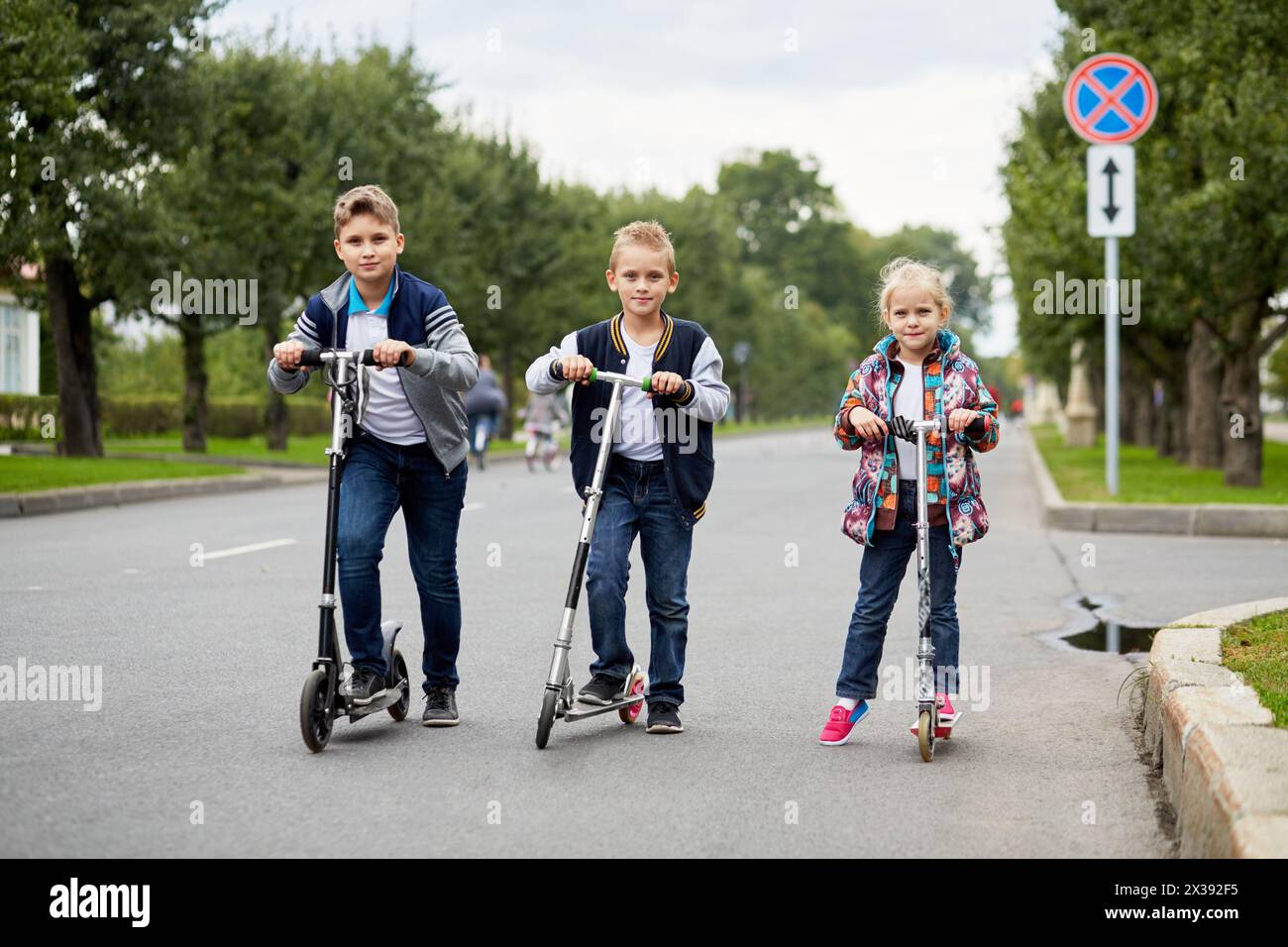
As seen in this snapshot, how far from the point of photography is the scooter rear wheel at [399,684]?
5.68m

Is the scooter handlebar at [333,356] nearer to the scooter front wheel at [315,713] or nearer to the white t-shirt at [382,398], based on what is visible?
the white t-shirt at [382,398]

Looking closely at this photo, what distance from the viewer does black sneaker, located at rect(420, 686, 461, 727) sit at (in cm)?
562

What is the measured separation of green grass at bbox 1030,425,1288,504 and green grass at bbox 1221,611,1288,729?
8.23 m

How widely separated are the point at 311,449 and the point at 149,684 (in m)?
25.9

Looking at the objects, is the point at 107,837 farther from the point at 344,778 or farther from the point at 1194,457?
the point at 1194,457

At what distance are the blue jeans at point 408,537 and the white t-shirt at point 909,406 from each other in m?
1.50

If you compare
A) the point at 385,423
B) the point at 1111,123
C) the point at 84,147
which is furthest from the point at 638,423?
the point at 84,147

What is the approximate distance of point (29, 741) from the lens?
5273 mm

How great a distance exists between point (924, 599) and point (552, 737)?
1.34 m

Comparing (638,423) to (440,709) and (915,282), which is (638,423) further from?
(440,709)

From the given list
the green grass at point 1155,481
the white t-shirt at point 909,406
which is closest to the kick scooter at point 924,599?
the white t-shirt at point 909,406

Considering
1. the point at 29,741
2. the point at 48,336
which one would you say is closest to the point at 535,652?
the point at 29,741

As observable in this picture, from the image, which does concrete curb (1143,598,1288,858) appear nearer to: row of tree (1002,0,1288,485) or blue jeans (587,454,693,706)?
blue jeans (587,454,693,706)

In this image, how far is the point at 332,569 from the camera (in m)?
5.20
